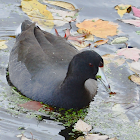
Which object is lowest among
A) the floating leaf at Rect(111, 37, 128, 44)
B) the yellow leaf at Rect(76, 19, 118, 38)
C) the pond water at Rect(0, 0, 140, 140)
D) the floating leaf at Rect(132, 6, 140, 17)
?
the pond water at Rect(0, 0, 140, 140)

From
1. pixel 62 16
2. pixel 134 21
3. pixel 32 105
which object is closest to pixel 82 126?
pixel 32 105

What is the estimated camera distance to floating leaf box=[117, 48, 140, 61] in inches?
263

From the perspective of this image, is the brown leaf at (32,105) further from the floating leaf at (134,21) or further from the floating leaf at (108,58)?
the floating leaf at (134,21)

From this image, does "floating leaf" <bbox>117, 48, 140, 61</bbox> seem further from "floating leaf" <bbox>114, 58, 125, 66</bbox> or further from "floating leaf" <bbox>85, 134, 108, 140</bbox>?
"floating leaf" <bbox>85, 134, 108, 140</bbox>

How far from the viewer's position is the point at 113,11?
8.37 metres

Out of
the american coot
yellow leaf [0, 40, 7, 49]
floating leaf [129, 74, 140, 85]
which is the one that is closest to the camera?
the american coot

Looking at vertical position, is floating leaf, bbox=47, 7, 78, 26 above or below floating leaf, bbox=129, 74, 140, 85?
above

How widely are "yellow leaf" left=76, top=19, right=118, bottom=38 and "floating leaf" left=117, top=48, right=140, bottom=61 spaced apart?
627 millimetres

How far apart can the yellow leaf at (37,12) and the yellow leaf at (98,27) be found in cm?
72

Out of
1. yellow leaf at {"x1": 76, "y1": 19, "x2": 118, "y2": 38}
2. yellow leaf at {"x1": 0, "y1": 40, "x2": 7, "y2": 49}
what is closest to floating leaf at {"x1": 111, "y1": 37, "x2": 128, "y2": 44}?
yellow leaf at {"x1": 76, "y1": 19, "x2": 118, "y2": 38}

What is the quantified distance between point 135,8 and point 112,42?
1.49 metres

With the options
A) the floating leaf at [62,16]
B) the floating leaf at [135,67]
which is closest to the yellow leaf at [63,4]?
the floating leaf at [62,16]

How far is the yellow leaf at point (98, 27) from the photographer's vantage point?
737 centimetres

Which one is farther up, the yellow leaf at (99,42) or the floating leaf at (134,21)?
the floating leaf at (134,21)
